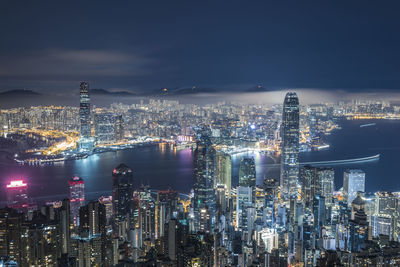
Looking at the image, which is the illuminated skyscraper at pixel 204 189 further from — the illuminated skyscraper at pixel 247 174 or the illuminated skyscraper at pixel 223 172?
the illuminated skyscraper at pixel 247 174

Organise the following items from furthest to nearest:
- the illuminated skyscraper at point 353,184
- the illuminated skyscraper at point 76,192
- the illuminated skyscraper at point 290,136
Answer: the illuminated skyscraper at point 290,136, the illuminated skyscraper at point 353,184, the illuminated skyscraper at point 76,192

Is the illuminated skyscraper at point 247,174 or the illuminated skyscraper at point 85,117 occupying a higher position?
the illuminated skyscraper at point 85,117

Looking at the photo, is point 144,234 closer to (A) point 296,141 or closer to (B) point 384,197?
(B) point 384,197

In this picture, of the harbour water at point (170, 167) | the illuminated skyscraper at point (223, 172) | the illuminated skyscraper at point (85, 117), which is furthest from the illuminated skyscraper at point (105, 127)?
the illuminated skyscraper at point (223, 172)

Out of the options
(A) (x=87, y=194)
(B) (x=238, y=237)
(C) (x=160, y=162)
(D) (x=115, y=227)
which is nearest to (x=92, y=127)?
(C) (x=160, y=162)

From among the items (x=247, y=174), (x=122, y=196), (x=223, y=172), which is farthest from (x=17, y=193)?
(x=247, y=174)

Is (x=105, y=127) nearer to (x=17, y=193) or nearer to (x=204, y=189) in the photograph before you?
(x=17, y=193)
